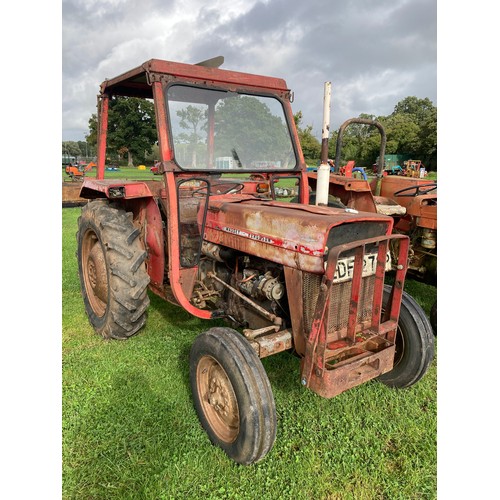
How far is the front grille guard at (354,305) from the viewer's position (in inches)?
89.9

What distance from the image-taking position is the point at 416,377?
3053mm

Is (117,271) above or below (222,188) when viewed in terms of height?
below

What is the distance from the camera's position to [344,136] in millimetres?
40938

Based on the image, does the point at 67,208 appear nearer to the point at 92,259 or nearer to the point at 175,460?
the point at 92,259

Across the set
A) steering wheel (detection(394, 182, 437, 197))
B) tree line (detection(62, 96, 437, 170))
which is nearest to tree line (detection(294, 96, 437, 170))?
tree line (detection(62, 96, 437, 170))

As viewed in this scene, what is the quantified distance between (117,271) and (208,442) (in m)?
1.56

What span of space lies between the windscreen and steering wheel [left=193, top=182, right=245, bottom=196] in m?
0.13

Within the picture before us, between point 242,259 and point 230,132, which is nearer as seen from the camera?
point 242,259

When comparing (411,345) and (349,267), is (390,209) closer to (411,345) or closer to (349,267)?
(411,345)

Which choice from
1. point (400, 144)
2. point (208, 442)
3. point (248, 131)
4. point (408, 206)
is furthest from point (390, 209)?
point (400, 144)

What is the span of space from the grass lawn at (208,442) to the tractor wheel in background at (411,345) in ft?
0.59

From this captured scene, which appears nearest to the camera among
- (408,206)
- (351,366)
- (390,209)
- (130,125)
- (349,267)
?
(351,366)

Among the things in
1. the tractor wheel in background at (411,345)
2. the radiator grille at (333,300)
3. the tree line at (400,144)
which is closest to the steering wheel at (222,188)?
the radiator grille at (333,300)

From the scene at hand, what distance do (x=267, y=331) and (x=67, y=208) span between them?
11580 millimetres
